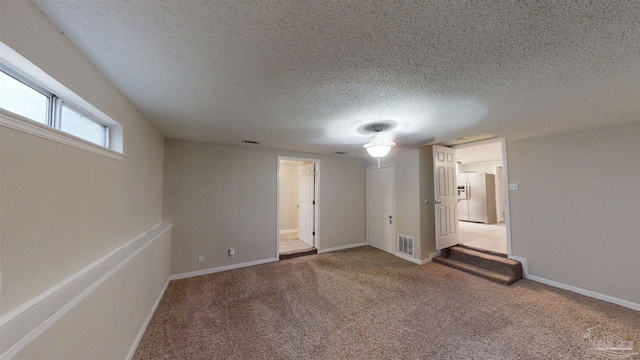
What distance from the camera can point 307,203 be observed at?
5262 mm

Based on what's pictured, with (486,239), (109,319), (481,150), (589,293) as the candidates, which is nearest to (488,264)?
(589,293)

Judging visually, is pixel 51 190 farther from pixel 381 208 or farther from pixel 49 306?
pixel 381 208

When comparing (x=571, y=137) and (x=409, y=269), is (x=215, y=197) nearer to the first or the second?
(x=409, y=269)

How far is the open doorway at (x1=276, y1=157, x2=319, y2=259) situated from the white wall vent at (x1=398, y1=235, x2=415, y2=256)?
1.83 meters

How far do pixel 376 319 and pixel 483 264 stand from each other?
8.41ft

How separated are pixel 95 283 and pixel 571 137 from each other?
17.6 feet

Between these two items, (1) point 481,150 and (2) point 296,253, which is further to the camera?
(1) point 481,150

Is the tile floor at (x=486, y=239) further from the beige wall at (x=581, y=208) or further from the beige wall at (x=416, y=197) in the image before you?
the beige wall at (x=416, y=197)

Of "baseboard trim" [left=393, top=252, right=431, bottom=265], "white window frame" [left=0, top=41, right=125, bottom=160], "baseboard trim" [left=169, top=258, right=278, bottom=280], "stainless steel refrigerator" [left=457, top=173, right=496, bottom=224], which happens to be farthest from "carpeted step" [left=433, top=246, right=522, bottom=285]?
"white window frame" [left=0, top=41, right=125, bottom=160]

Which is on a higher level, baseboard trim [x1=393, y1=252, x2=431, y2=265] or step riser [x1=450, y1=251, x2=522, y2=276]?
step riser [x1=450, y1=251, x2=522, y2=276]

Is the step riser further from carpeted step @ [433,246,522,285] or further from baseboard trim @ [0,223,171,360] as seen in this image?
baseboard trim @ [0,223,171,360]

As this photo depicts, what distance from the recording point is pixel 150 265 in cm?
235

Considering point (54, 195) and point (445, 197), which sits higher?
point (54, 195)

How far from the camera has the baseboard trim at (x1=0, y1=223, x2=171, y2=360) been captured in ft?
2.56
